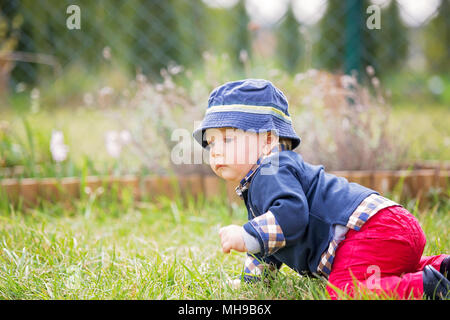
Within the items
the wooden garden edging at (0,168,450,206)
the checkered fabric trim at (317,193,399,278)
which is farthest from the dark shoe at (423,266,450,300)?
the wooden garden edging at (0,168,450,206)

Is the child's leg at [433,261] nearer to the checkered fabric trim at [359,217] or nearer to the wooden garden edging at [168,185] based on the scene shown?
the checkered fabric trim at [359,217]

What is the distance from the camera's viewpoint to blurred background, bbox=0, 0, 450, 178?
2699mm

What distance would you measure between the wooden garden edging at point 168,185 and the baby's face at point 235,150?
44.5 inches

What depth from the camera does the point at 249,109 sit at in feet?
4.52

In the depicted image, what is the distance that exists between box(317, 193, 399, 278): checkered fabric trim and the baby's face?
0.35 metres

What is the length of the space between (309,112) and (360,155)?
403 millimetres

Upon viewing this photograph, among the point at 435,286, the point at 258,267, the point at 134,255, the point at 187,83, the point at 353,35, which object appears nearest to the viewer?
the point at 435,286

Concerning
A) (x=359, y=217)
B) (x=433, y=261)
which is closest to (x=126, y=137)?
(x=359, y=217)

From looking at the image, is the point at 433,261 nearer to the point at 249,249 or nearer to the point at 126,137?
the point at 249,249

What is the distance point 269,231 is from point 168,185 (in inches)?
60.1

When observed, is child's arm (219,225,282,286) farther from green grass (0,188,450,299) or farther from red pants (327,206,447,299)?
red pants (327,206,447,299)

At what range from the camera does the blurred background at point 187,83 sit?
2699 millimetres

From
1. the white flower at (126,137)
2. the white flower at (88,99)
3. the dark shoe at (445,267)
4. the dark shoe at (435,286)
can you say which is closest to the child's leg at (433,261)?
the dark shoe at (445,267)
